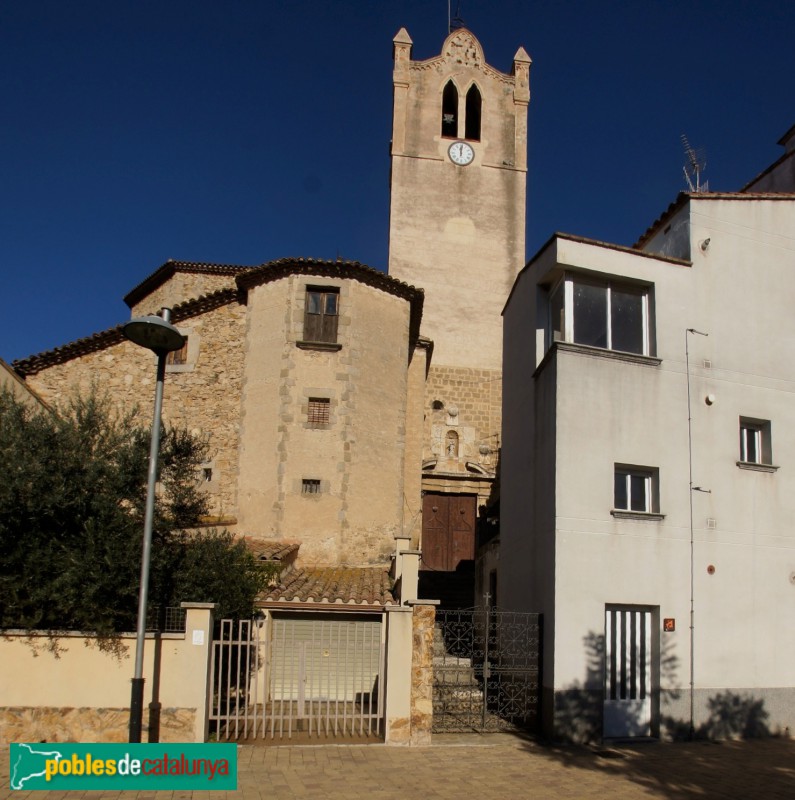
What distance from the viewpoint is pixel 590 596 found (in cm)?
1316

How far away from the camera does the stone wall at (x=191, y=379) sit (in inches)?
851

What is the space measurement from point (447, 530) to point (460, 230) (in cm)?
1307

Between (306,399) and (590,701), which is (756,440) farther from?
(306,399)

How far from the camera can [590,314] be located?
581 inches

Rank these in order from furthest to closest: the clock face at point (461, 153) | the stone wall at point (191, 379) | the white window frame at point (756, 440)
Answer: the clock face at point (461, 153)
the stone wall at point (191, 379)
the white window frame at point (756, 440)

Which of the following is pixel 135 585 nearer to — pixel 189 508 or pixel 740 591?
pixel 189 508

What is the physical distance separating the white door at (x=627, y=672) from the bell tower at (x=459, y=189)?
18.2m

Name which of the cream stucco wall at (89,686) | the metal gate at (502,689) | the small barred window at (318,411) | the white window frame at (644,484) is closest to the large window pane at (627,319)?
the white window frame at (644,484)

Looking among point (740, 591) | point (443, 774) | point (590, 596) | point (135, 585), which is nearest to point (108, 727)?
point (135, 585)

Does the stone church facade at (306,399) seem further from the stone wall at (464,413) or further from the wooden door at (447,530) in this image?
the stone wall at (464,413)

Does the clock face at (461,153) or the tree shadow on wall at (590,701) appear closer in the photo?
the tree shadow on wall at (590,701)

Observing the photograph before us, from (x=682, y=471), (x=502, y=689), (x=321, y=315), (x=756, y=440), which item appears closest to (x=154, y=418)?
(x=502, y=689)

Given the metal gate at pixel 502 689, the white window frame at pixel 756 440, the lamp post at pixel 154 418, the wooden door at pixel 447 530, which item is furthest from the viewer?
the wooden door at pixel 447 530

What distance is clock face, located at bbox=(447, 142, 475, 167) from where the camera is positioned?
33.5 metres
